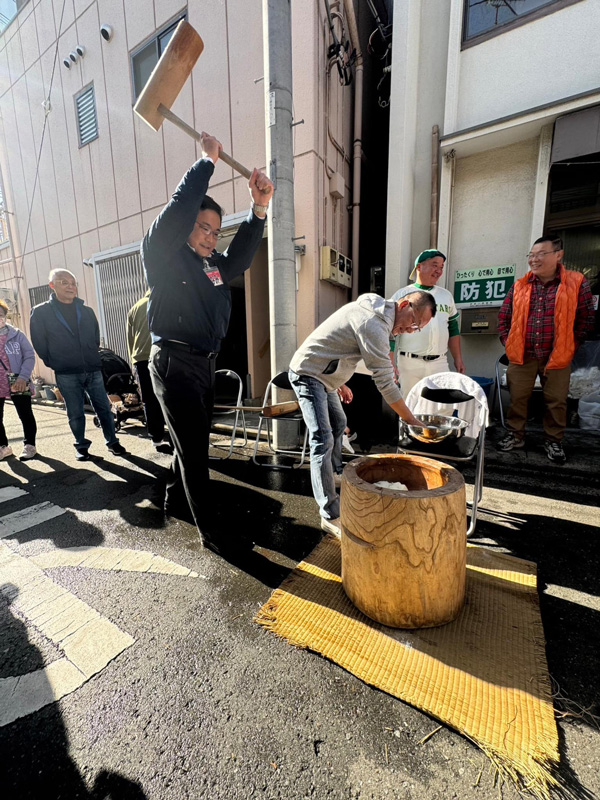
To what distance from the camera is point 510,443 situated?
413 centimetres

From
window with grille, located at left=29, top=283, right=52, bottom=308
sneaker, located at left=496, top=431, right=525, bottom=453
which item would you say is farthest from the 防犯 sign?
window with grille, located at left=29, top=283, right=52, bottom=308

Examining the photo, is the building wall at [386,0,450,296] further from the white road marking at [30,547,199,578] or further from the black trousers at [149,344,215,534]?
the white road marking at [30,547,199,578]

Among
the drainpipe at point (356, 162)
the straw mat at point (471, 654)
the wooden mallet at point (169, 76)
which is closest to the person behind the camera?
the straw mat at point (471, 654)

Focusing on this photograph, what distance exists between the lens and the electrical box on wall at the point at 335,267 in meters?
4.98

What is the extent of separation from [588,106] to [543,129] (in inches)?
19.5

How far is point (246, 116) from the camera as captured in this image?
17.1 feet

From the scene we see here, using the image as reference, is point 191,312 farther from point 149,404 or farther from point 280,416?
point 149,404

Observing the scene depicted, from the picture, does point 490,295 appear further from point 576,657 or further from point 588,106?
point 576,657

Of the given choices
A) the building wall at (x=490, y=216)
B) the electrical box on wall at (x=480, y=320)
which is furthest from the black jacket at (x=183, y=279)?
the building wall at (x=490, y=216)

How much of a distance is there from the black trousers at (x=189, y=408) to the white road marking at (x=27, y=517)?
59.8 inches

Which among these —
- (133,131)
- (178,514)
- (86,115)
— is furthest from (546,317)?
(86,115)

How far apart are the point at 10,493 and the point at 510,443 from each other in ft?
17.5

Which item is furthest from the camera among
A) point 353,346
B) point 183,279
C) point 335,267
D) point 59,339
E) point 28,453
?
point 335,267

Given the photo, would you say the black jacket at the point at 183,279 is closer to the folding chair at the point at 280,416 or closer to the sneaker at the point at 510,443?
the folding chair at the point at 280,416
